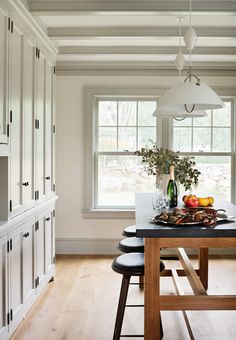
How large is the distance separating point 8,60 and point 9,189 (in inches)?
37.0

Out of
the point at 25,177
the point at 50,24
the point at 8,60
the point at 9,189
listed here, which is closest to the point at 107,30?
the point at 50,24

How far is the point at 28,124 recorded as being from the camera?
10.7 ft

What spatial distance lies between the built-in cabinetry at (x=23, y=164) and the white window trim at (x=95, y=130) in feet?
3.75

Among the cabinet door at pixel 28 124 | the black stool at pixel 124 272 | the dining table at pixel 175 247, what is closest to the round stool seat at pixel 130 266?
the black stool at pixel 124 272

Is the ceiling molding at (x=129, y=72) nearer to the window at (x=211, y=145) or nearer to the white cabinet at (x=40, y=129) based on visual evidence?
the window at (x=211, y=145)

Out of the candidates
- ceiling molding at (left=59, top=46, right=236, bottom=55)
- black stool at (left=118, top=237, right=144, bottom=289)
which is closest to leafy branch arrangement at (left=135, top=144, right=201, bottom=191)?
black stool at (left=118, top=237, right=144, bottom=289)

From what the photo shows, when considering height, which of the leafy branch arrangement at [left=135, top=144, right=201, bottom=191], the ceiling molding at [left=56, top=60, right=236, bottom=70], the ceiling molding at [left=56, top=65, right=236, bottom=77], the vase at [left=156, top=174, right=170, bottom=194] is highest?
the ceiling molding at [left=56, top=60, right=236, bottom=70]

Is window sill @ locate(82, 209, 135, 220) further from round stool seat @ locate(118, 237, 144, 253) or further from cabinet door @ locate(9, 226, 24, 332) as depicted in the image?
cabinet door @ locate(9, 226, 24, 332)

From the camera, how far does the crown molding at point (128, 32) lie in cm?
392

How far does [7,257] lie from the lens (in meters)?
2.72

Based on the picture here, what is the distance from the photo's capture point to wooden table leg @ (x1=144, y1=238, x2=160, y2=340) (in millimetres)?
2215

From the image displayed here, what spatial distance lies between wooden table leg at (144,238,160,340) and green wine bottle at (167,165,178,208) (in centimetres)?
104

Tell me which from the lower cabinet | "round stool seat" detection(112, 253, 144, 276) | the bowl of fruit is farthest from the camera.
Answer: the bowl of fruit

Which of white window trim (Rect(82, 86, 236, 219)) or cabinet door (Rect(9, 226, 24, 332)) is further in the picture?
white window trim (Rect(82, 86, 236, 219))
